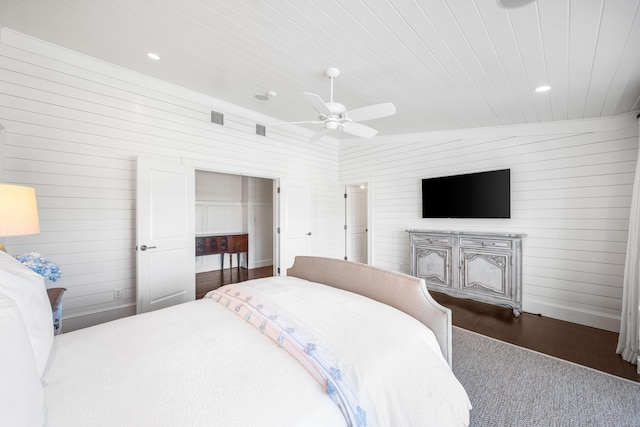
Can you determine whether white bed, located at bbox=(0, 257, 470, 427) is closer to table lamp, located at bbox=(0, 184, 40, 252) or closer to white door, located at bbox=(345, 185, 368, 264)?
table lamp, located at bbox=(0, 184, 40, 252)

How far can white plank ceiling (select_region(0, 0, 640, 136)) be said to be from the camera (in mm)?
1868

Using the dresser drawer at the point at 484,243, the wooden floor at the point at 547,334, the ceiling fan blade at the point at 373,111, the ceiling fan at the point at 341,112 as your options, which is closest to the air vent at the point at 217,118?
the ceiling fan at the point at 341,112

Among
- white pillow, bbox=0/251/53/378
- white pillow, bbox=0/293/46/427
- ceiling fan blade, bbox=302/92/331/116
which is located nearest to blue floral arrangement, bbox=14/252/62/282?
white pillow, bbox=0/251/53/378

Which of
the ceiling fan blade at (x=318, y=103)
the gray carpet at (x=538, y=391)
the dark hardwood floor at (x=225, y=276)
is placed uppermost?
the ceiling fan blade at (x=318, y=103)

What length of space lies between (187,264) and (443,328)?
10.4ft

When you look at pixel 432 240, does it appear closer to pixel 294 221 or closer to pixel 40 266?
pixel 294 221

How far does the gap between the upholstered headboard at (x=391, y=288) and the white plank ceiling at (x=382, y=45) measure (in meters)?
1.89

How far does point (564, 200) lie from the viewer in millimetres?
3314

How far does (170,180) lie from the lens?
3.28 m

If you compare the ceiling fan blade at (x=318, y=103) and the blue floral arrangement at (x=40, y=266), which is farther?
the ceiling fan blade at (x=318, y=103)

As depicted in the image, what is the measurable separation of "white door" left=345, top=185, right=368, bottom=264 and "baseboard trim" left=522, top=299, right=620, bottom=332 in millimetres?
3144

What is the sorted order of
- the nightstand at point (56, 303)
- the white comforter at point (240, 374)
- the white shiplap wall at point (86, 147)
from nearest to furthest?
the white comforter at point (240, 374), the nightstand at point (56, 303), the white shiplap wall at point (86, 147)

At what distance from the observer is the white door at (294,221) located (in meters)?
4.60

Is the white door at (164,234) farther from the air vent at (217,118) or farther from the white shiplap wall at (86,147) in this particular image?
the air vent at (217,118)
